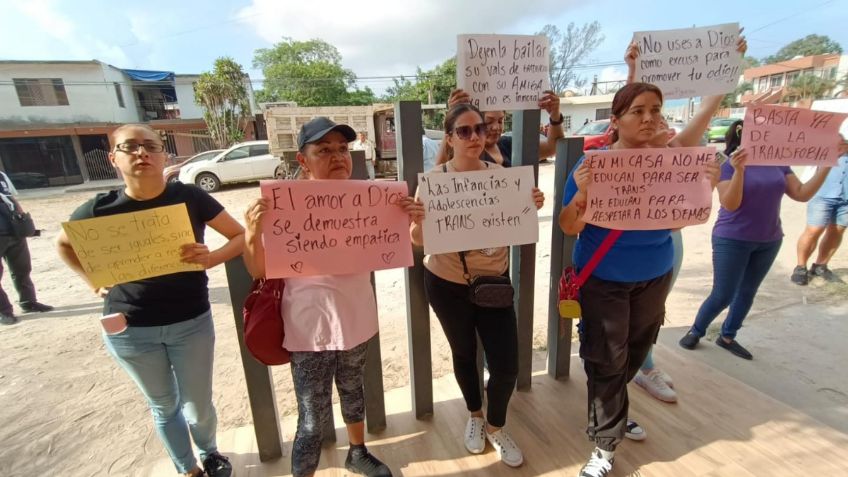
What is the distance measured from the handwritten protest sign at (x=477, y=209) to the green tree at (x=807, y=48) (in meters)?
69.5

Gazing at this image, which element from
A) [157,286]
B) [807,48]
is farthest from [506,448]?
[807,48]

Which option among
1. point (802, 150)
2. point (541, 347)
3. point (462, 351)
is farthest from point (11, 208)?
point (802, 150)

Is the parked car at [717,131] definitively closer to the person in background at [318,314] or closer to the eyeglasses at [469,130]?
the eyeglasses at [469,130]

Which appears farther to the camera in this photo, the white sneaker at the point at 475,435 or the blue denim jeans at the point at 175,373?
the white sneaker at the point at 475,435

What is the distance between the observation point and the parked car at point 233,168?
12.7 meters

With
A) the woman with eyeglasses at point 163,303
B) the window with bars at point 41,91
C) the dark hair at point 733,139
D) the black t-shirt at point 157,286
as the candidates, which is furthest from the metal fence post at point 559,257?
the window with bars at point 41,91

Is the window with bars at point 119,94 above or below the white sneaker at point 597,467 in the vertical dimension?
above

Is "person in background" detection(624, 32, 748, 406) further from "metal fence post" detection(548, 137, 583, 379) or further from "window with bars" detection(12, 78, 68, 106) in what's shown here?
"window with bars" detection(12, 78, 68, 106)

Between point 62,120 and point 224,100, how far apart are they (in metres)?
7.91

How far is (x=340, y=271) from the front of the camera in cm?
168

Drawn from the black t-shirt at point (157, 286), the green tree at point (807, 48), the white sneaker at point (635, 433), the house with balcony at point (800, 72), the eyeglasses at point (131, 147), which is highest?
the green tree at point (807, 48)

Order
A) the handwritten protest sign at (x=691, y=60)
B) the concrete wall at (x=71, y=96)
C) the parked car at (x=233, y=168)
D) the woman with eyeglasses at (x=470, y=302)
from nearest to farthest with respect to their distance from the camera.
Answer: the woman with eyeglasses at (x=470, y=302)
the handwritten protest sign at (x=691, y=60)
the parked car at (x=233, y=168)
the concrete wall at (x=71, y=96)

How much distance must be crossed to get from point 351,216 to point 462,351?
898 mm

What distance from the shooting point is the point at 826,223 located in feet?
14.6
